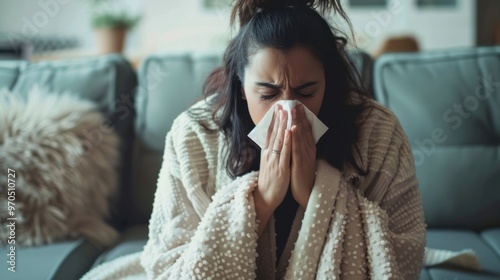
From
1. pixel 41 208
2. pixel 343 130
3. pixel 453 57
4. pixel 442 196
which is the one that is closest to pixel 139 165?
pixel 41 208

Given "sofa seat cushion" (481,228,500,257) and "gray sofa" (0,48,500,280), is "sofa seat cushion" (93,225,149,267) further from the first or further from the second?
"sofa seat cushion" (481,228,500,257)

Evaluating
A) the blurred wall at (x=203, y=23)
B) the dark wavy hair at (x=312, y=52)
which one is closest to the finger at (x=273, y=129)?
the dark wavy hair at (x=312, y=52)

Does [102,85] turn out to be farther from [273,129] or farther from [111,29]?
[111,29]

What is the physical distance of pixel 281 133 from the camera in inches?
39.6

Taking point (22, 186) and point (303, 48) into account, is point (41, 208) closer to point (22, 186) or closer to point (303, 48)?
point (22, 186)

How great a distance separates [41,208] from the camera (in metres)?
1.45

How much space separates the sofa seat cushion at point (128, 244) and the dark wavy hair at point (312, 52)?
1.50 ft

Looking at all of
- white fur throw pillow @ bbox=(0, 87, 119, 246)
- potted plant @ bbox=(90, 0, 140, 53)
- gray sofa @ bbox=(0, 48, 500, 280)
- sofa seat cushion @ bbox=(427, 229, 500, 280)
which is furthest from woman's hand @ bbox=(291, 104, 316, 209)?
potted plant @ bbox=(90, 0, 140, 53)

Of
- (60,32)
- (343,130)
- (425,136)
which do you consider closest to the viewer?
(343,130)

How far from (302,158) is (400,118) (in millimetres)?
654

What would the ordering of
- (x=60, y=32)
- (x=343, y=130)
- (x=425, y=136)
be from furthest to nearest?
(x=60, y=32)
(x=425, y=136)
(x=343, y=130)

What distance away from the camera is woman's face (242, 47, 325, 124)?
980mm

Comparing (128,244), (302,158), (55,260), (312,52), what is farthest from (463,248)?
(55,260)

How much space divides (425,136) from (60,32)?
3.65 metres
